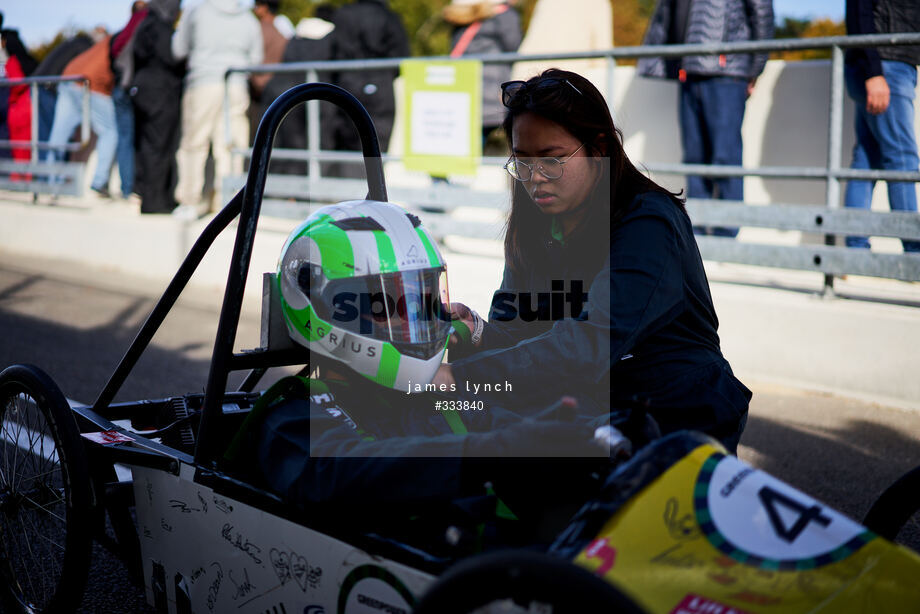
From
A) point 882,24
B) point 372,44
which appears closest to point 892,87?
point 882,24

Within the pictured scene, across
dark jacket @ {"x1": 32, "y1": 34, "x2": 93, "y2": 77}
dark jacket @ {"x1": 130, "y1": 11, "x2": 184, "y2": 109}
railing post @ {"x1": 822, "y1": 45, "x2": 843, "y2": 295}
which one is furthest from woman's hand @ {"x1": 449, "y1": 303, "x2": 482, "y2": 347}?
dark jacket @ {"x1": 32, "y1": 34, "x2": 93, "y2": 77}

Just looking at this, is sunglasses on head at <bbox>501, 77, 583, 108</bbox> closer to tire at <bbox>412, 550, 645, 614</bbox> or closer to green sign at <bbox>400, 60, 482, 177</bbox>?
tire at <bbox>412, 550, 645, 614</bbox>

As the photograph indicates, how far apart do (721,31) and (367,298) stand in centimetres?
482

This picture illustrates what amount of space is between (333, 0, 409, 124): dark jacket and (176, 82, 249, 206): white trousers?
4.26 feet

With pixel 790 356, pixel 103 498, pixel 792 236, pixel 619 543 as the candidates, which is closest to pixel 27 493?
pixel 103 498

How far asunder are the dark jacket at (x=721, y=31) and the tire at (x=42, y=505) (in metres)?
4.98

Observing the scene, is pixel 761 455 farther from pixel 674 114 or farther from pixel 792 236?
pixel 674 114

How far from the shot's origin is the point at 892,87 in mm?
5496

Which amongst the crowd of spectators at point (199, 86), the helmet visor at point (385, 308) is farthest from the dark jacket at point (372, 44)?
the helmet visor at point (385, 308)

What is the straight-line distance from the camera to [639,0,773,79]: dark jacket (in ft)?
20.4

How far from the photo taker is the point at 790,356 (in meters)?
5.39

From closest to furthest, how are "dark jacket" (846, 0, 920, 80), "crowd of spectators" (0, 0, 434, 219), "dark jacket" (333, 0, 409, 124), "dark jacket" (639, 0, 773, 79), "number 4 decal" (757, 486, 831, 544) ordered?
1. "number 4 decal" (757, 486, 831, 544)
2. "dark jacket" (846, 0, 920, 80)
3. "dark jacket" (639, 0, 773, 79)
4. "dark jacket" (333, 0, 409, 124)
5. "crowd of spectators" (0, 0, 434, 219)

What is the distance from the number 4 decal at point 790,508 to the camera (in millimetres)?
1639

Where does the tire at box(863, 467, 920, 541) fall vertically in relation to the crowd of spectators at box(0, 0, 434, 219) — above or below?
Result: below
